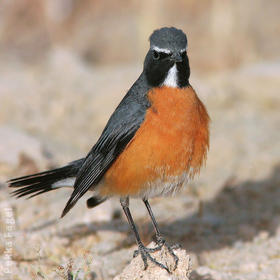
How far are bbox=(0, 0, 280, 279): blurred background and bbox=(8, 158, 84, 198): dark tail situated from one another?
0.57m

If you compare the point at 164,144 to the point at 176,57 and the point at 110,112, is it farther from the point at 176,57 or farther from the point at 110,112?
the point at 110,112

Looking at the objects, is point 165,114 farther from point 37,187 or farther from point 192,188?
point 192,188

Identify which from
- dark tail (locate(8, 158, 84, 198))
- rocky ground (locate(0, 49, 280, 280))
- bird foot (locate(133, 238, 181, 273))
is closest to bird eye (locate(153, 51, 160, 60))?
dark tail (locate(8, 158, 84, 198))

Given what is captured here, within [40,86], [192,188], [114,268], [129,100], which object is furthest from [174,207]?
[40,86]

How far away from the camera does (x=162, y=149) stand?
5.17 metres

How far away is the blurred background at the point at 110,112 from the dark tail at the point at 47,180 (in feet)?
1.88

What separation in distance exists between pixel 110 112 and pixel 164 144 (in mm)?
5381

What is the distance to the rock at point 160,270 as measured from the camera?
191 inches

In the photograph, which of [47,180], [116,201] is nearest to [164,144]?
[47,180]

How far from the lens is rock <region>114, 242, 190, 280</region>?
4859 millimetres

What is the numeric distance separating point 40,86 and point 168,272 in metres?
7.50

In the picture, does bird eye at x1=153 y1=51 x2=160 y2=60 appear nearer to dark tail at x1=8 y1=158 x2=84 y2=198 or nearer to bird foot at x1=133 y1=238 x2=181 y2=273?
dark tail at x1=8 y1=158 x2=84 y2=198

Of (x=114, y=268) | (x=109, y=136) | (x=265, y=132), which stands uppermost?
(x=265, y=132)

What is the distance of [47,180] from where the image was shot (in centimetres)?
619
